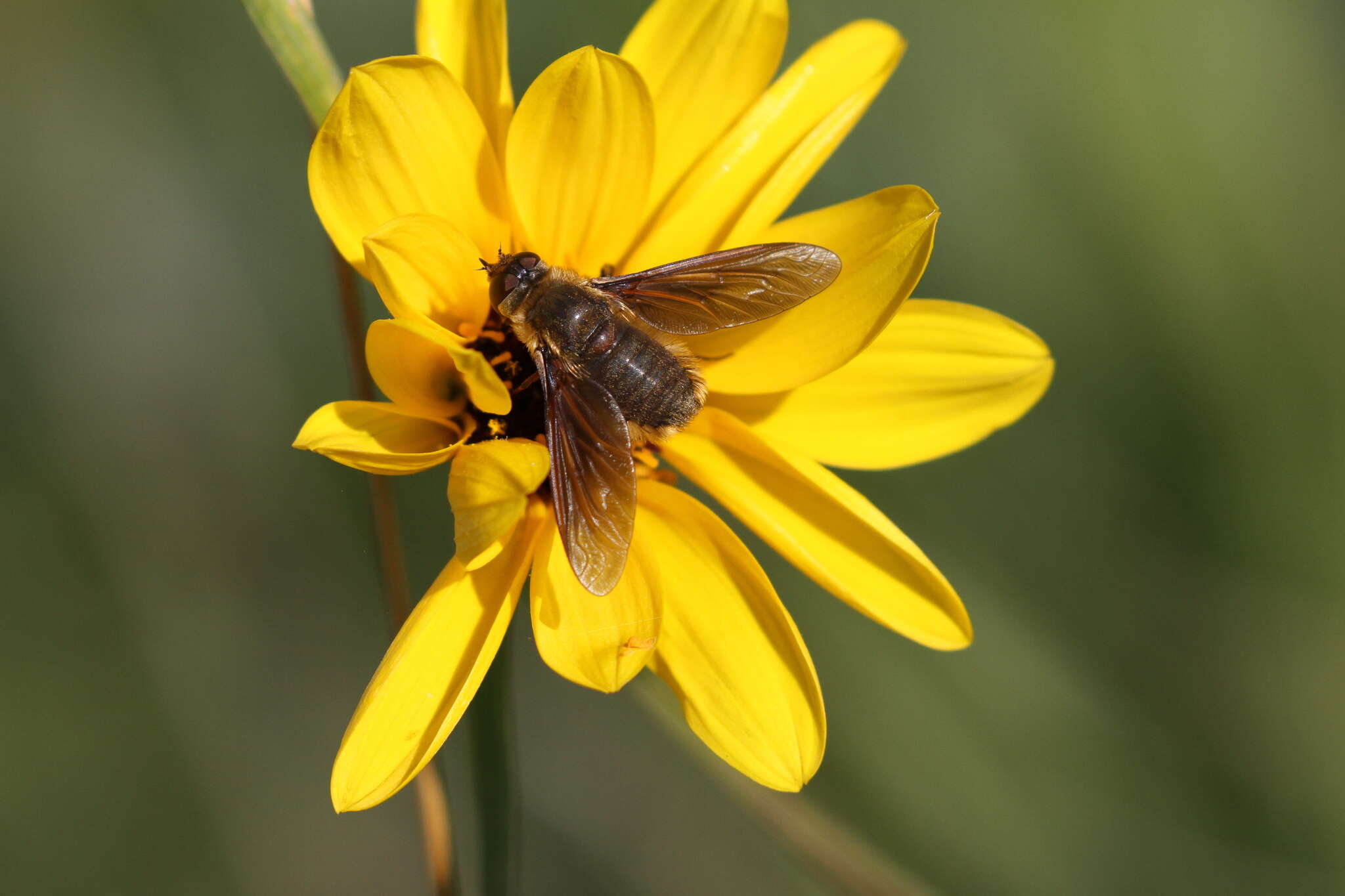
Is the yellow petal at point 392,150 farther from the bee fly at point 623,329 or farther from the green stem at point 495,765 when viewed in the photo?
the green stem at point 495,765

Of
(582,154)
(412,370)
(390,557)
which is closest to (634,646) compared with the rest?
(390,557)

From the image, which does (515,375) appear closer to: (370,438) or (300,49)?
(370,438)

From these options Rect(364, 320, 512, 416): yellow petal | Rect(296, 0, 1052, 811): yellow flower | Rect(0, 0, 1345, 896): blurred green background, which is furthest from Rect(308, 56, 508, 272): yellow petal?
Rect(0, 0, 1345, 896): blurred green background

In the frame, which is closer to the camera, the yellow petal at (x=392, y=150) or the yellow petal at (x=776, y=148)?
the yellow petal at (x=392, y=150)

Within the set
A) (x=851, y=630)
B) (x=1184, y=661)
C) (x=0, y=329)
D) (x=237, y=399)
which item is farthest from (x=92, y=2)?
(x=1184, y=661)

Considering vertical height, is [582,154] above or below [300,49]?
below

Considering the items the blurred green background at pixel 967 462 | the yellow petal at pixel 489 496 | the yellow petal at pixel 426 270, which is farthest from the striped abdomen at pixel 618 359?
the blurred green background at pixel 967 462

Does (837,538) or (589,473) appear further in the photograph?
(837,538)
